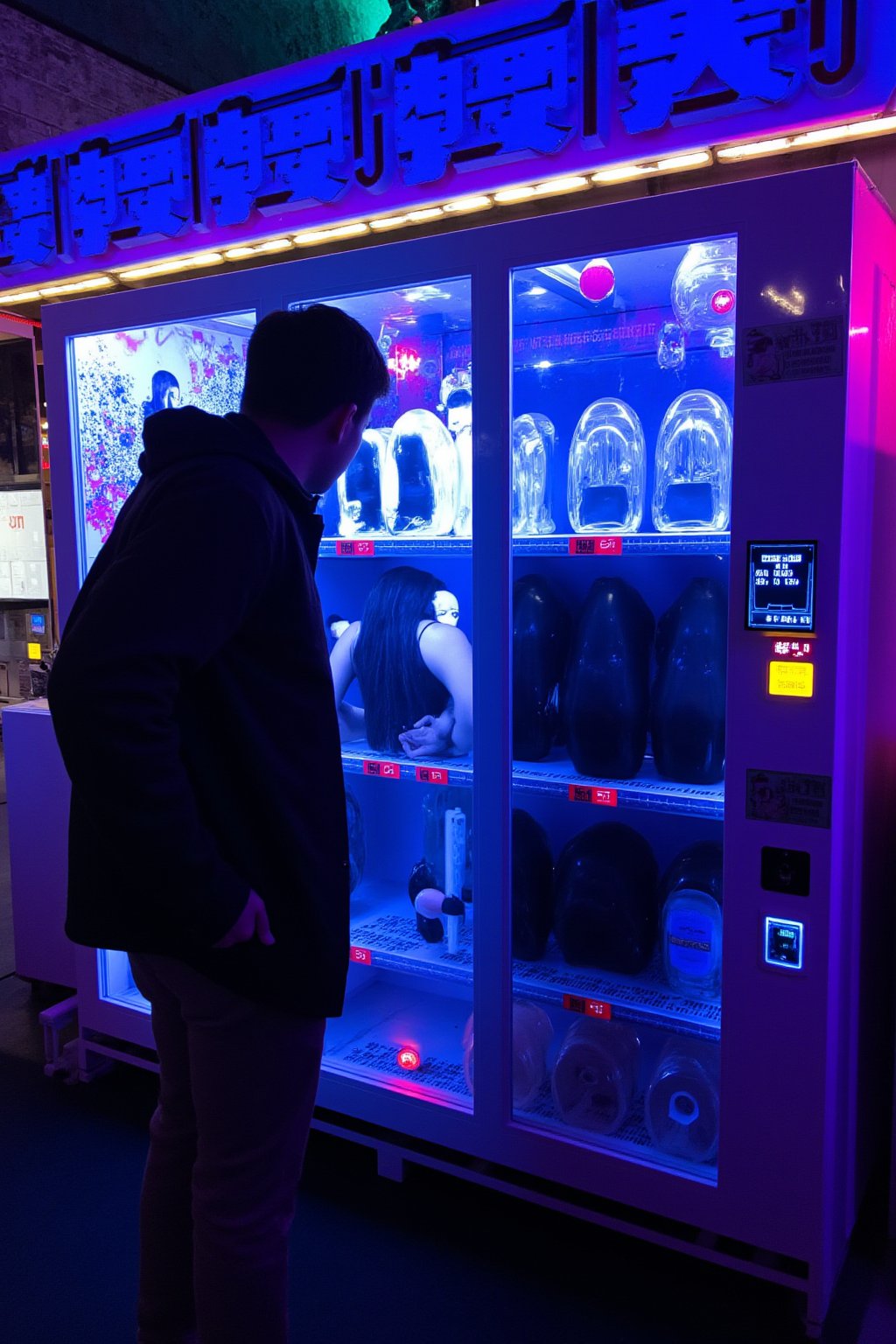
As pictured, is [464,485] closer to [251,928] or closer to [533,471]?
[533,471]

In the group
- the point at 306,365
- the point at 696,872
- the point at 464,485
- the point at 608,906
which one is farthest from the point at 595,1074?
the point at 306,365

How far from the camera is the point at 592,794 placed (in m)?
2.11

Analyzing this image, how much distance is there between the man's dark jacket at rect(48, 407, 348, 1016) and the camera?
1.23 metres

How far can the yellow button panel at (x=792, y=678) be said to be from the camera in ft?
5.92

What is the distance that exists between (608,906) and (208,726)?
1205mm

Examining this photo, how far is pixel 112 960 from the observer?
295cm

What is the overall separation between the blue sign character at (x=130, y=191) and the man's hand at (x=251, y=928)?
2.95m

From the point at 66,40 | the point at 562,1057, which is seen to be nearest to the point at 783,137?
the point at 562,1057

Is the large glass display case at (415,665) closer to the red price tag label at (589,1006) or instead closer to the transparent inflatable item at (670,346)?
the red price tag label at (589,1006)

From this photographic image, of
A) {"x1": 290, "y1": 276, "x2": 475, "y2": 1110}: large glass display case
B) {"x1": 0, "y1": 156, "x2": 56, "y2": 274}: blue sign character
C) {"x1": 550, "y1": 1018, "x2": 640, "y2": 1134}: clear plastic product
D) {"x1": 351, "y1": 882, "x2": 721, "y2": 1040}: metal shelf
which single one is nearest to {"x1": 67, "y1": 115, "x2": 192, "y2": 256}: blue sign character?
{"x1": 0, "y1": 156, "x2": 56, "y2": 274}: blue sign character

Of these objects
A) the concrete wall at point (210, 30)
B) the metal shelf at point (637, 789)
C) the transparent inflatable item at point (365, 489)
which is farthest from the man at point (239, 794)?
the concrete wall at point (210, 30)

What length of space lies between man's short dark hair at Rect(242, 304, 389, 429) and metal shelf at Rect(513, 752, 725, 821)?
1.02 meters

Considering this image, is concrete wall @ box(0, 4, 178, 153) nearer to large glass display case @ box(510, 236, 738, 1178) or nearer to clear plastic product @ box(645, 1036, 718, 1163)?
large glass display case @ box(510, 236, 738, 1178)

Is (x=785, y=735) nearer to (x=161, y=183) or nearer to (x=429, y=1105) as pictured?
(x=429, y=1105)
